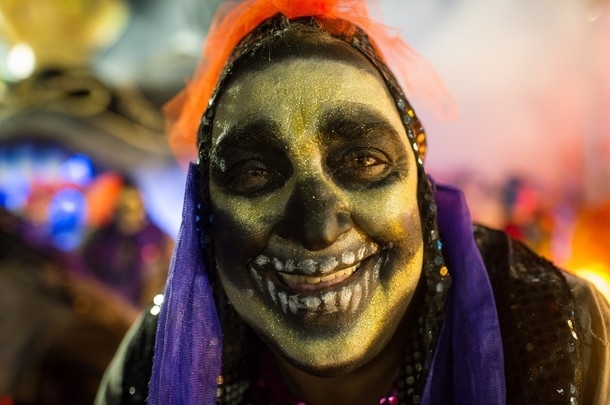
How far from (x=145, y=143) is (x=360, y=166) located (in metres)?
4.86

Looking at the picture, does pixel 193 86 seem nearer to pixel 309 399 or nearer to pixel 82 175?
pixel 309 399

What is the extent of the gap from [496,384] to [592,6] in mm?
4015

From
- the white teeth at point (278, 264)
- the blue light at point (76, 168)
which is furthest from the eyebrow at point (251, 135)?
the blue light at point (76, 168)

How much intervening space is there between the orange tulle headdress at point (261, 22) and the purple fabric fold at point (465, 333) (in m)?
0.26

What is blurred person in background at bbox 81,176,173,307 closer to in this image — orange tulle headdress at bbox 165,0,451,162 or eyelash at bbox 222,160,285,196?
orange tulle headdress at bbox 165,0,451,162

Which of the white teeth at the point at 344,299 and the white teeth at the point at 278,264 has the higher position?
the white teeth at the point at 278,264

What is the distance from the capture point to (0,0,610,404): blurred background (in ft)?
8.98

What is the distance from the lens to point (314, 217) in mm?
1006

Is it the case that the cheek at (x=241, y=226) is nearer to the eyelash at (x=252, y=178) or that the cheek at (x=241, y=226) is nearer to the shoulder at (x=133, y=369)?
the eyelash at (x=252, y=178)

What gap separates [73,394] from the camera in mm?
2721

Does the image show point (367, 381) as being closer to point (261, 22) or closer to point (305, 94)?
point (305, 94)

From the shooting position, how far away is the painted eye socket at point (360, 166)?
1.07m

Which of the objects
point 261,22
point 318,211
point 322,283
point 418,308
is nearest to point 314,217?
point 318,211

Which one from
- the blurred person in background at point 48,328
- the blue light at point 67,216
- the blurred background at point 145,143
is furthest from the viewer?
the blue light at point 67,216
